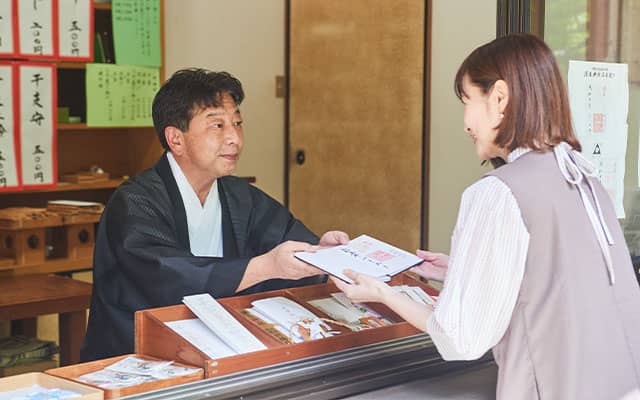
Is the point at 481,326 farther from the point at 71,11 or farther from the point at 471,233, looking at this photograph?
the point at 71,11

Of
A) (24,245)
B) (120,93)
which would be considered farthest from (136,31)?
(24,245)

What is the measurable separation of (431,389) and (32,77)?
10.2ft

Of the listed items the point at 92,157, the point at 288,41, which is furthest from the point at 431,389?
the point at 288,41

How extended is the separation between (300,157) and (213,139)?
3.03 metres

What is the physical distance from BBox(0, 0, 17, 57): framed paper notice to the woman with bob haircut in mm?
3259

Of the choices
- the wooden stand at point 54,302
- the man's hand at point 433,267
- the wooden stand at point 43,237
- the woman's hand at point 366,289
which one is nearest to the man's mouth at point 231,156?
the man's hand at point 433,267

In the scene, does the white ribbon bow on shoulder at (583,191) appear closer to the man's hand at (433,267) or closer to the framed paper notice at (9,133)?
the man's hand at (433,267)

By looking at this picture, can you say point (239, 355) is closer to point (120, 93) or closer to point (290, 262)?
point (290, 262)

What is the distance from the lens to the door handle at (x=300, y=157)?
5555mm

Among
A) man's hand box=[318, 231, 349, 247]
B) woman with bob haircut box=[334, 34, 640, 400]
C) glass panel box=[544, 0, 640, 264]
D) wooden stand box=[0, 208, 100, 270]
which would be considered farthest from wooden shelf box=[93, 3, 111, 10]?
woman with bob haircut box=[334, 34, 640, 400]

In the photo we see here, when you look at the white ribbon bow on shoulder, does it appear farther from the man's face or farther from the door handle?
the door handle

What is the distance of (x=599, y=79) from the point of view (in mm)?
2561

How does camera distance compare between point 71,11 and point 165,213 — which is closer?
point 165,213

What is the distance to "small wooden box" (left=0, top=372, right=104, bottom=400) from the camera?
5.56ft
